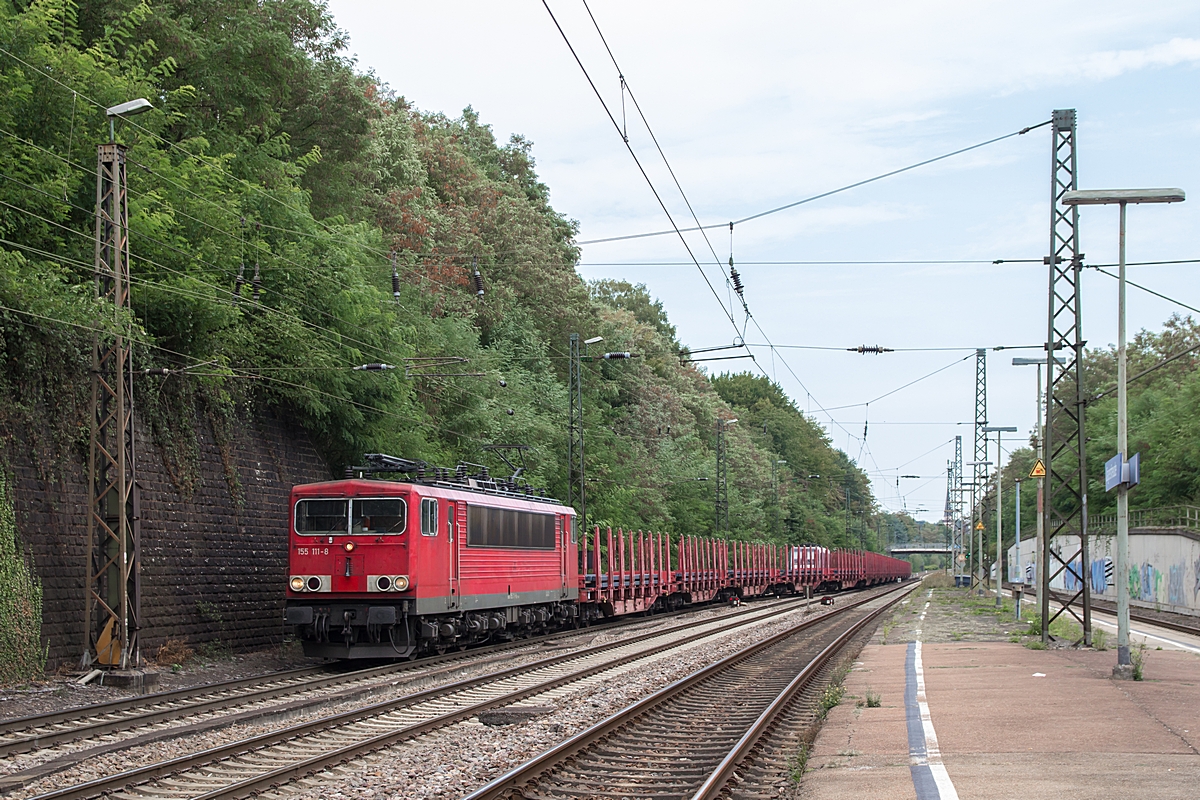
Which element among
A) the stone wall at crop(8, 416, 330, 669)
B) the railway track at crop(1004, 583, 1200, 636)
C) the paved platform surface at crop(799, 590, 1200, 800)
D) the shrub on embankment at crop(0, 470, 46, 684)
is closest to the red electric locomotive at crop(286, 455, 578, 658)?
the stone wall at crop(8, 416, 330, 669)

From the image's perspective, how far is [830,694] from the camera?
15320mm

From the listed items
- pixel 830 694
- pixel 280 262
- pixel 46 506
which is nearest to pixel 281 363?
pixel 280 262

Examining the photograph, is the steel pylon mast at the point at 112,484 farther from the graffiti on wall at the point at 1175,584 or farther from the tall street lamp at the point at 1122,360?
the graffiti on wall at the point at 1175,584

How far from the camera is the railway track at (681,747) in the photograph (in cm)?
972

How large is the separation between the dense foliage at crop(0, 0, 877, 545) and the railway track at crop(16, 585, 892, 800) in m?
7.36

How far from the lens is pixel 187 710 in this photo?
14.1 meters

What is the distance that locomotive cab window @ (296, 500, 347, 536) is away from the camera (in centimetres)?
2056

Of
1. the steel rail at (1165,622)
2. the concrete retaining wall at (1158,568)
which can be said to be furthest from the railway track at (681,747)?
the concrete retaining wall at (1158,568)

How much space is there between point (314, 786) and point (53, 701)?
283 inches

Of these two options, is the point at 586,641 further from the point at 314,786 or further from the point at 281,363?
the point at 314,786

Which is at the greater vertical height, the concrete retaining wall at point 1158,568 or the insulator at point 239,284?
the insulator at point 239,284

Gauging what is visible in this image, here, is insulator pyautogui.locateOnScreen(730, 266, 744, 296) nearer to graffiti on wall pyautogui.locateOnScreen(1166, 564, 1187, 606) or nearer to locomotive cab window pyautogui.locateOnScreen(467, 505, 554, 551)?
locomotive cab window pyautogui.locateOnScreen(467, 505, 554, 551)

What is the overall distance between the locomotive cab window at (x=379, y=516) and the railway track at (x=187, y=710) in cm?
235

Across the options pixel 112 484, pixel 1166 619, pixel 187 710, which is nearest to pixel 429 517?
pixel 112 484
